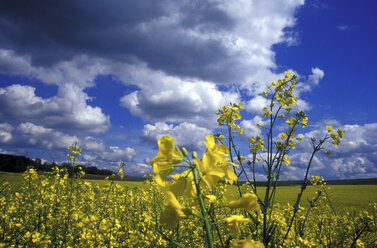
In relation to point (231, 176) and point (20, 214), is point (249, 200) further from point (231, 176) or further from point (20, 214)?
point (20, 214)

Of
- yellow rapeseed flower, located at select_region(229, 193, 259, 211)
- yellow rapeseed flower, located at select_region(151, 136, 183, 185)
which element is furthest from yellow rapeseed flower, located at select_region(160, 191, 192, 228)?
yellow rapeseed flower, located at select_region(229, 193, 259, 211)

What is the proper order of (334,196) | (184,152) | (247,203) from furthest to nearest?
(334,196), (247,203), (184,152)

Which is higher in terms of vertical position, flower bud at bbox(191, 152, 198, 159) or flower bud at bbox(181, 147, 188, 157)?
flower bud at bbox(181, 147, 188, 157)

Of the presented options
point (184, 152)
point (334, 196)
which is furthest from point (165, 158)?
point (334, 196)

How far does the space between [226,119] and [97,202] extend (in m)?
4.90

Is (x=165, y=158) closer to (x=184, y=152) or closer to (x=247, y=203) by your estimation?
(x=184, y=152)

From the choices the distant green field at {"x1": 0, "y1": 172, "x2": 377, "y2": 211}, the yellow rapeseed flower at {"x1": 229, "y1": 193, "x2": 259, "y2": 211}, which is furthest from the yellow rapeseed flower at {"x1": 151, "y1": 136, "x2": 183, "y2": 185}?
the distant green field at {"x1": 0, "y1": 172, "x2": 377, "y2": 211}

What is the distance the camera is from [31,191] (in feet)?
18.5

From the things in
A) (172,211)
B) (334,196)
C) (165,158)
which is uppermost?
(165,158)

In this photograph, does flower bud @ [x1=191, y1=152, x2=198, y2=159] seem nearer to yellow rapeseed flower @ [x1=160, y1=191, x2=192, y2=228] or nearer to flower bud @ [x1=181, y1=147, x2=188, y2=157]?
flower bud @ [x1=181, y1=147, x2=188, y2=157]

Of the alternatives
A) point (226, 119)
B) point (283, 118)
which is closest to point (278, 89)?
point (283, 118)

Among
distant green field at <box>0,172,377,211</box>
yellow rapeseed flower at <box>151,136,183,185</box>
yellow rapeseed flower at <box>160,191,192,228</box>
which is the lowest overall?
distant green field at <box>0,172,377,211</box>

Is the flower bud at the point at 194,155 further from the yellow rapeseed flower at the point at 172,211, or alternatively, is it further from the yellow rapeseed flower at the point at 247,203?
the yellow rapeseed flower at the point at 247,203

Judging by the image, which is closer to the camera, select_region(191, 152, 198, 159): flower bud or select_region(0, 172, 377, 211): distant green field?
select_region(191, 152, 198, 159): flower bud
